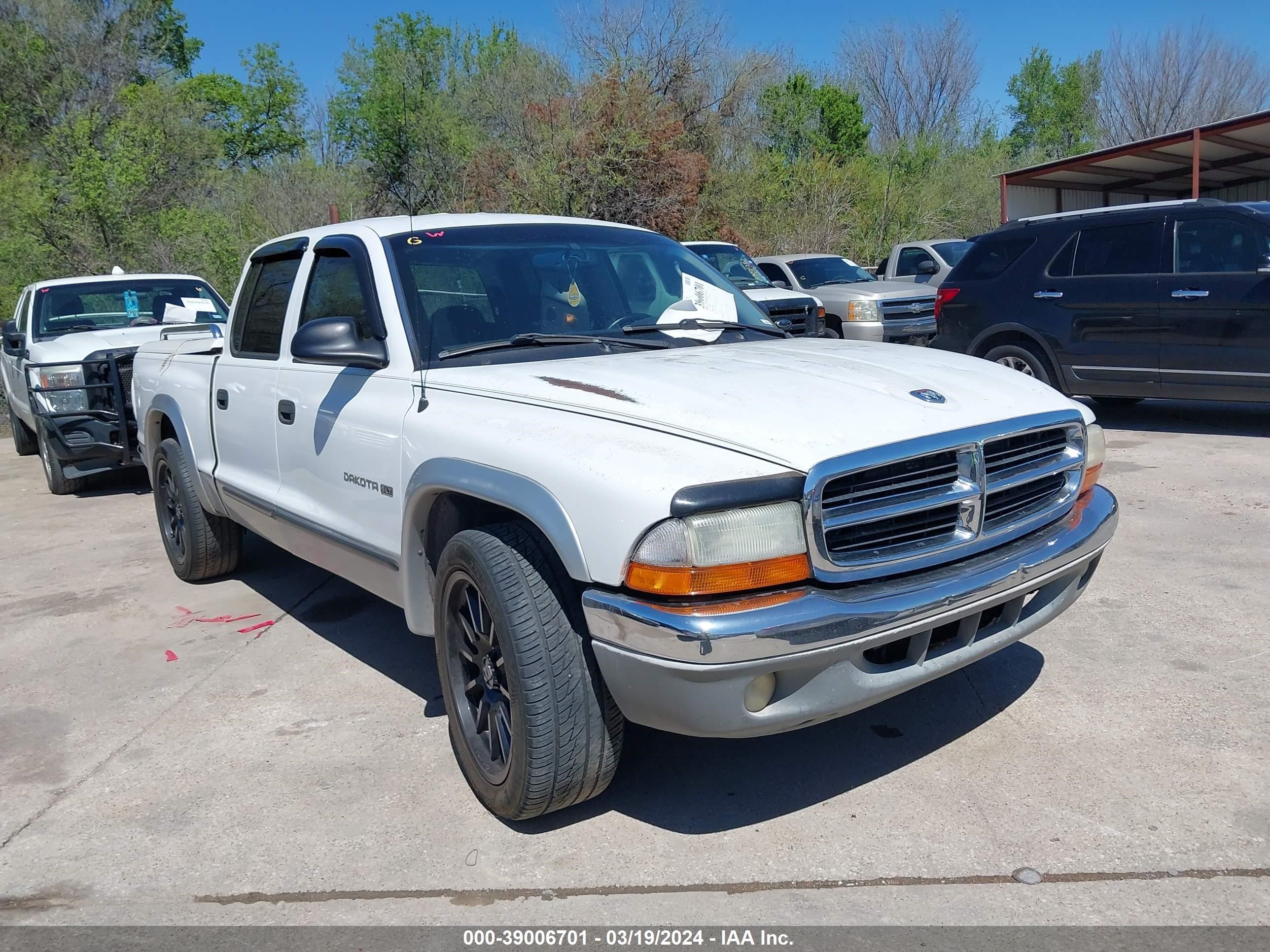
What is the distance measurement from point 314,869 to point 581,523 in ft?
4.30

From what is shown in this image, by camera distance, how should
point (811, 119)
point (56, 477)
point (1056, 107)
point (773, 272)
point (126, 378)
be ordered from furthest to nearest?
point (1056, 107)
point (811, 119)
point (773, 272)
point (56, 477)
point (126, 378)

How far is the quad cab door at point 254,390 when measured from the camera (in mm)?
4625

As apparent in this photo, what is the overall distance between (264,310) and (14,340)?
567 centimetres

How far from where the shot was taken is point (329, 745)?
3.87 m

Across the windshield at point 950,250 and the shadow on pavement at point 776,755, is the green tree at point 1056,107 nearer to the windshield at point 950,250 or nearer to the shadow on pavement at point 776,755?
the windshield at point 950,250

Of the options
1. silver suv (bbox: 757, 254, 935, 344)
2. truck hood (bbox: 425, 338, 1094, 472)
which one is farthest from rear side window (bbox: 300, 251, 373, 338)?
silver suv (bbox: 757, 254, 935, 344)

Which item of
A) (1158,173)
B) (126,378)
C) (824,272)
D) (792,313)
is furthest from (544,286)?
(1158,173)

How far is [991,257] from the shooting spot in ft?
30.9

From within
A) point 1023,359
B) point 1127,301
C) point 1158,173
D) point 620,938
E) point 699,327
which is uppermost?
point 1158,173

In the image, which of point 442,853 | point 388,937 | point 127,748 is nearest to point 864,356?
point 442,853

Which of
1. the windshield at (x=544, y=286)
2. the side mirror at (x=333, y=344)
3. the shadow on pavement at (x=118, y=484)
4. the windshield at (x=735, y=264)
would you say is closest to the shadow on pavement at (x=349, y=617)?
the side mirror at (x=333, y=344)

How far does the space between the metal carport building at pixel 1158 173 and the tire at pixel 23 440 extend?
56.4ft

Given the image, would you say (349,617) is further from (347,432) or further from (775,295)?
(775,295)

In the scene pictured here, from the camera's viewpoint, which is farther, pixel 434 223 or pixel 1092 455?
pixel 434 223
